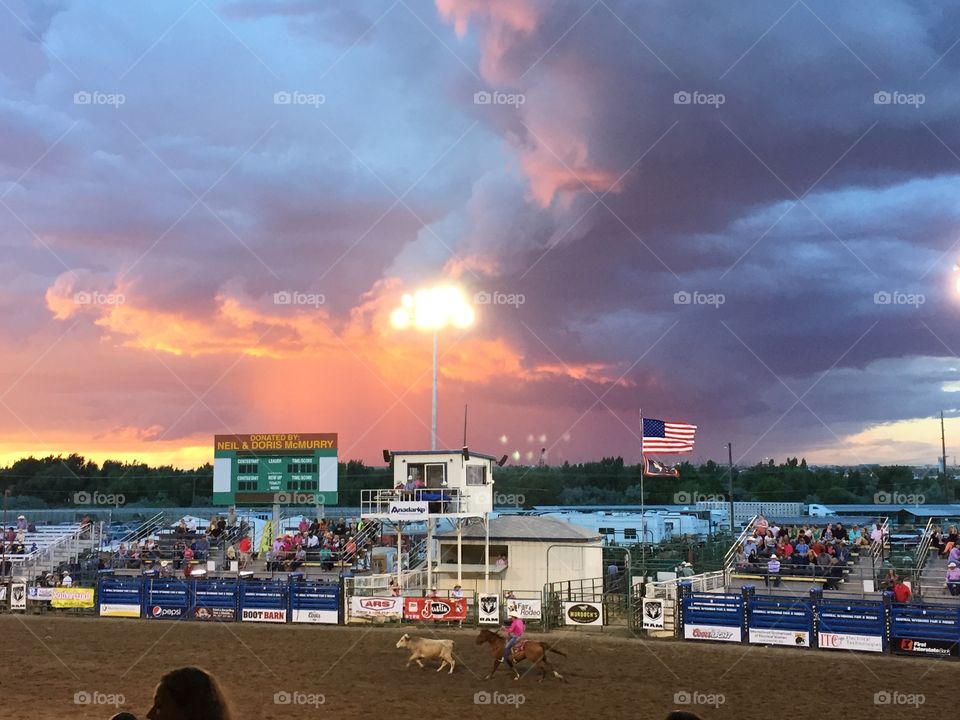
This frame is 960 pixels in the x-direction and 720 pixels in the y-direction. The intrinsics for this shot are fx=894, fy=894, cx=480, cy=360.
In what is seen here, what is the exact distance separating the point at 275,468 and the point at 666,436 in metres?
18.4

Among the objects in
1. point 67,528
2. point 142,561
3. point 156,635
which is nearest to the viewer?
point 156,635

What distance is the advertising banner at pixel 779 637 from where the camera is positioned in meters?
24.3

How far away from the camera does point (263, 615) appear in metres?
30.6

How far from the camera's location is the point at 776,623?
24656 mm

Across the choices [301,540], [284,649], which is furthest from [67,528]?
[284,649]

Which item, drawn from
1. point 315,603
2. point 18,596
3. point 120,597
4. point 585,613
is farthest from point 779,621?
point 18,596

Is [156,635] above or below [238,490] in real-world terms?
below

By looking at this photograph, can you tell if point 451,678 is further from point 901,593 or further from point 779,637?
point 901,593

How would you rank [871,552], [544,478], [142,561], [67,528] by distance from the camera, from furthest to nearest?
1. [544,478]
2. [67,528]
3. [142,561]
4. [871,552]

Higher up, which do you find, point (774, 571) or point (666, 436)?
point (666, 436)

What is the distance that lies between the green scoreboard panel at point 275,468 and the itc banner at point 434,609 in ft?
41.8

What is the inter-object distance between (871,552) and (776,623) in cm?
861

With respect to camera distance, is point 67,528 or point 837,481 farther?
point 837,481

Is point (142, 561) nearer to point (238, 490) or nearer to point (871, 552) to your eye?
point (238, 490)
